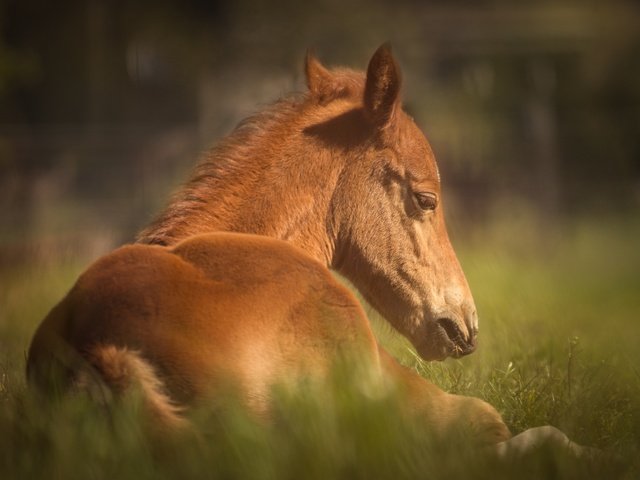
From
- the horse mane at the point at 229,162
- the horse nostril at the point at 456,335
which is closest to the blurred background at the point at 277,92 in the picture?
the horse mane at the point at 229,162

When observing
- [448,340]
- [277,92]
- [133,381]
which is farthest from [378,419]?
[277,92]

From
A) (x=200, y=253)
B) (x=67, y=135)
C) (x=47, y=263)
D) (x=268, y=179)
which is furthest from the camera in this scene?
(x=67, y=135)

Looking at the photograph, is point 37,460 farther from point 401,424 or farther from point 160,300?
point 401,424

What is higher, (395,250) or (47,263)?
(395,250)

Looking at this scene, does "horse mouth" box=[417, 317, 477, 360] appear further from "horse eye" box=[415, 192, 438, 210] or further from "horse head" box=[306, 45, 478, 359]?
"horse eye" box=[415, 192, 438, 210]

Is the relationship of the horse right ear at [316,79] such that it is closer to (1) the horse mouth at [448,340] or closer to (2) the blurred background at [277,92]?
(1) the horse mouth at [448,340]

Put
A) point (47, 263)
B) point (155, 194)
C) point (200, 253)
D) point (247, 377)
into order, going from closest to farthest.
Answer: point (247, 377), point (200, 253), point (47, 263), point (155, 194)

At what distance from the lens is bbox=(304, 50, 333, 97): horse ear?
4.30 m

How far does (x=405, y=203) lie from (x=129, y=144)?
38.8 ft

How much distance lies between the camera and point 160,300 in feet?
9.38

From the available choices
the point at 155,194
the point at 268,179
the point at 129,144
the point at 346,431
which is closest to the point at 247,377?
the point at 346,431

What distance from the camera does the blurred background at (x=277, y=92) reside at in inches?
591

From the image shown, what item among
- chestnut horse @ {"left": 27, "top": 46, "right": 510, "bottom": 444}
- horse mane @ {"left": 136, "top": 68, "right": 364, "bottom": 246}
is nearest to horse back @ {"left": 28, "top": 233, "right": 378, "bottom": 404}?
chestnut horse @ {"left": 27, "top": 46, "right": 510, "bottom": 444}

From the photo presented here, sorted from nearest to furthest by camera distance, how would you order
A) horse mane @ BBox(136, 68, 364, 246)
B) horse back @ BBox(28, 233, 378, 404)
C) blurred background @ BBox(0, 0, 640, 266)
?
horse back @ BBox(28, 233, 378, 404)
horse mane @ BBox(136, 68, 364, 246)
blurred background @ BBox(0, 0, 640, 266)
